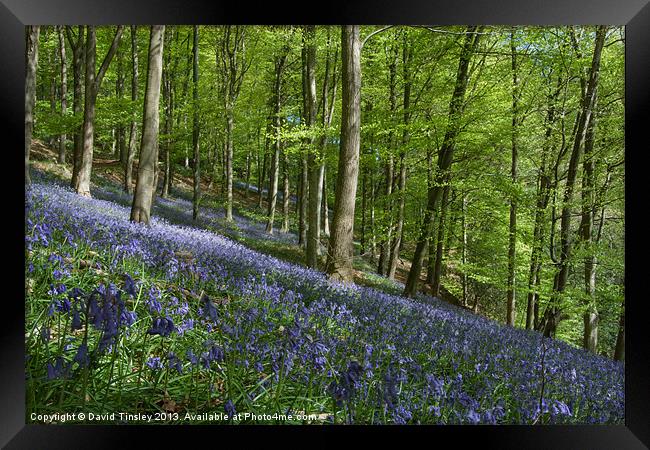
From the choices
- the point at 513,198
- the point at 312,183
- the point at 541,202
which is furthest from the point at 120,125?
the point at 541,202

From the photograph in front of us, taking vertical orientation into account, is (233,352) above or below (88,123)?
below

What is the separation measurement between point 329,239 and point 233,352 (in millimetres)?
5012

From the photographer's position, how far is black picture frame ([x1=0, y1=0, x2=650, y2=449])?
10.00 feet

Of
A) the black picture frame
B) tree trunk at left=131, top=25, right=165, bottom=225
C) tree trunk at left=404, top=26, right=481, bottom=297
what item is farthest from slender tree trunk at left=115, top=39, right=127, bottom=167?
→ tree trunk at left=404, top=26, right=481, bottom=297

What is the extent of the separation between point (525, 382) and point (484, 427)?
2.42ft

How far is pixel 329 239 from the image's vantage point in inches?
306

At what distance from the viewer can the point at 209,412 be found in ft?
9.34

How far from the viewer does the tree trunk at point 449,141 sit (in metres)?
8.52

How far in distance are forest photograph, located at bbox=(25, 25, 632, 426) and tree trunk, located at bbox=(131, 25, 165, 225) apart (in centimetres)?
5

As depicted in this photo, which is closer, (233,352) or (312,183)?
(233,352)

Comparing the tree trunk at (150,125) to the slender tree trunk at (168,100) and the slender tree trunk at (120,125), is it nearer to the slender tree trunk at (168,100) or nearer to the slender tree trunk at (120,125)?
the slender tree trunk at (168,100)
